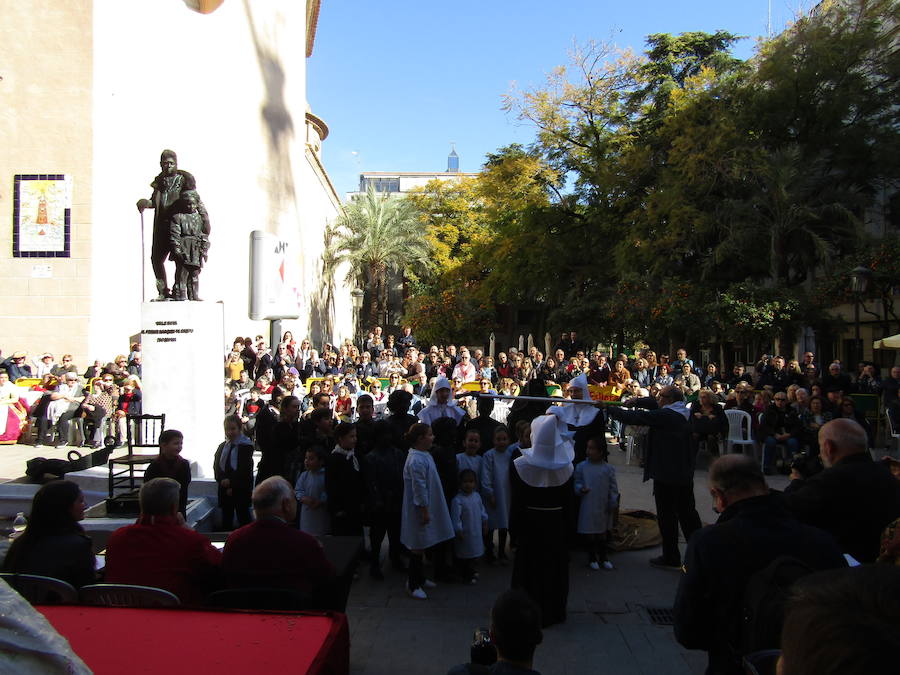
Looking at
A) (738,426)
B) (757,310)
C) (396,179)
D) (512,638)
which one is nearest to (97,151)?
(738,426)

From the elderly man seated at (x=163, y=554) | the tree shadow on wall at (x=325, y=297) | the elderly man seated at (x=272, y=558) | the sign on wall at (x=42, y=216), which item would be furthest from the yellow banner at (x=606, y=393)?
the tree shadow on wall at (x=325, y=297)

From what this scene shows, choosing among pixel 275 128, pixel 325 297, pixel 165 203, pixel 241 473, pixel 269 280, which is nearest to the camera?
pixel 241 473

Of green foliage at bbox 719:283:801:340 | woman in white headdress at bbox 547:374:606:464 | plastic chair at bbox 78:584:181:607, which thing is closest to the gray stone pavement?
woman in white headdress at bbox 547:374:606:464

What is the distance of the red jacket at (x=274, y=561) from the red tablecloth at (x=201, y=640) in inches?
28.3

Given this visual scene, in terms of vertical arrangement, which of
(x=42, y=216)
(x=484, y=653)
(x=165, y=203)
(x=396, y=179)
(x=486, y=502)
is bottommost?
(x=486, y=502)

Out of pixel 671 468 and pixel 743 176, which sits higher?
pixel 743 176

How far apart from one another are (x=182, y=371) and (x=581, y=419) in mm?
5702

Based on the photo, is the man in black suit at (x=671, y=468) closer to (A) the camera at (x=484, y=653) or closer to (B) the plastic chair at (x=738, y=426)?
(A) the camera at (x=484, y=653)

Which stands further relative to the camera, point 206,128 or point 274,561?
point 206,128

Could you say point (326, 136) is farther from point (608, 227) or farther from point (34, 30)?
point (34, 30)

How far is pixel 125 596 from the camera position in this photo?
303 cm

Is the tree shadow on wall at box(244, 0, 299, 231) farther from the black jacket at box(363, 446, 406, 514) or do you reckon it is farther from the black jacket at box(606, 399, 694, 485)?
the black jacket at box(606, 399, 694, 485)

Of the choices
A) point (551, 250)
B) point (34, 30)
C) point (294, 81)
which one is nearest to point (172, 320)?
point (34, 30)

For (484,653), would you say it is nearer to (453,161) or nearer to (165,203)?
(165,203)
